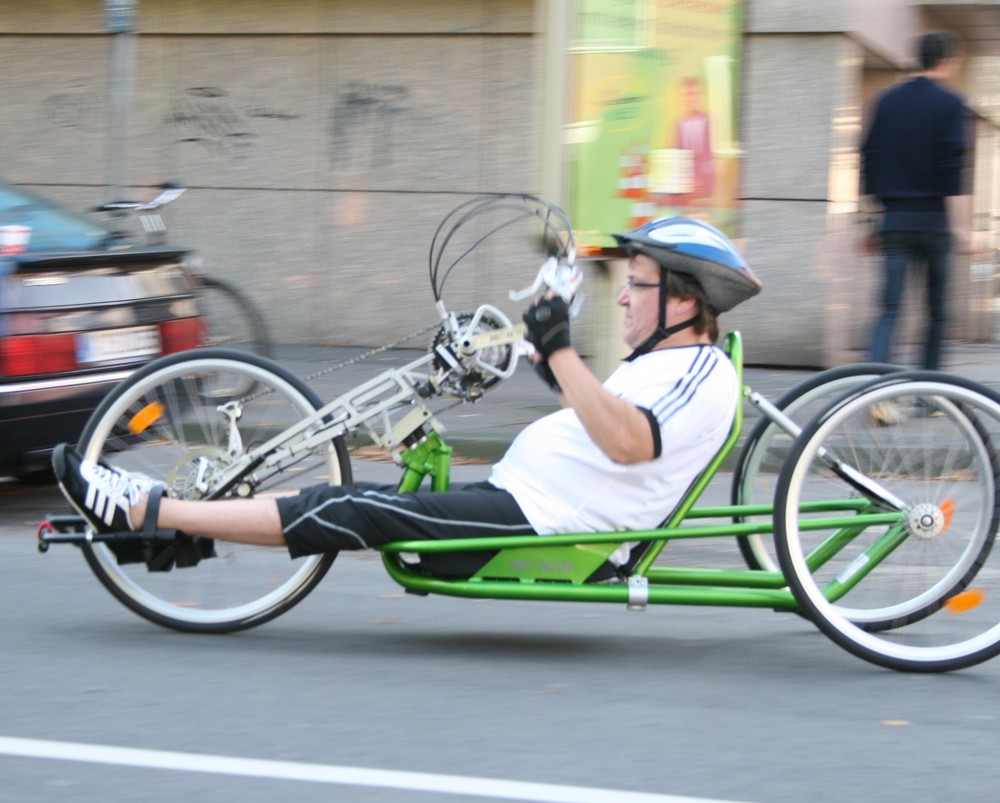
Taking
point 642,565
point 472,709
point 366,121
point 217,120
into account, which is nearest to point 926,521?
point 642,565

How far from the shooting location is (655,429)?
13.9 feet

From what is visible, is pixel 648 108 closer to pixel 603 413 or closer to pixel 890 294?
pixel 890 294

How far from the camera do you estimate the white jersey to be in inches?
168

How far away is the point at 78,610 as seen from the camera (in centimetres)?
506

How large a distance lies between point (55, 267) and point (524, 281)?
5919 mm

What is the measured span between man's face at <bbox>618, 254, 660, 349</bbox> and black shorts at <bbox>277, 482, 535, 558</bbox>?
59 centimetres

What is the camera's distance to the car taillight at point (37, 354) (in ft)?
20.2

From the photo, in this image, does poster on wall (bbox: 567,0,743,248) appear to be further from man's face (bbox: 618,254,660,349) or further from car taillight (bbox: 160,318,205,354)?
man's face (bbox: 618,254,660,349)

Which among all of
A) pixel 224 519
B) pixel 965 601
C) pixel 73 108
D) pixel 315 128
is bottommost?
pixel 965 601

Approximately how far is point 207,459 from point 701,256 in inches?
61.1

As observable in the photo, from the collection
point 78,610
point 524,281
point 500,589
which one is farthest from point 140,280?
point 524,281

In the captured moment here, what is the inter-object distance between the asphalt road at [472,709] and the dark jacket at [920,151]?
350 centimetres

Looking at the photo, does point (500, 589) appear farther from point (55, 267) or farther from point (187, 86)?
point (187, 86)

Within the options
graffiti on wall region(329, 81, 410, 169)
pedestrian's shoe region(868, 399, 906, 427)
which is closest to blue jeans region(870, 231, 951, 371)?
pedestrian's shoe region(868, 399, 906, 427)
